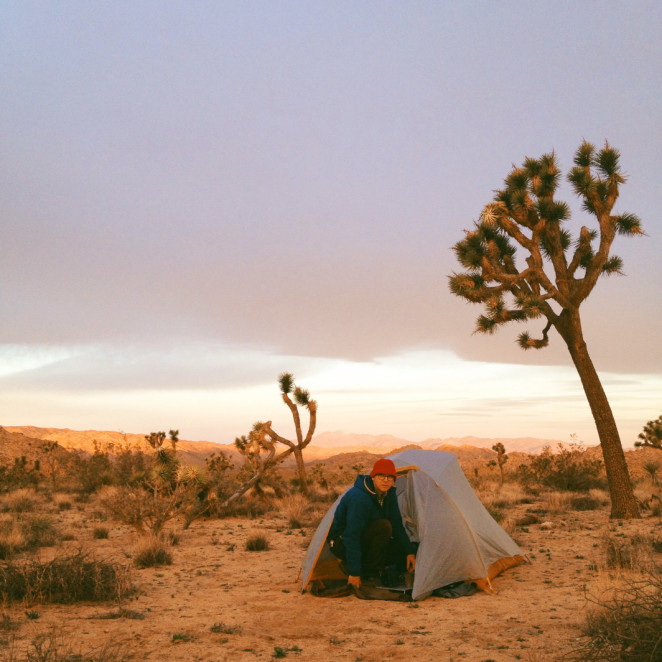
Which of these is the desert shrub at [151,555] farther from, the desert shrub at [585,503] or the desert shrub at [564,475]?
the desert shrub at [564,475]

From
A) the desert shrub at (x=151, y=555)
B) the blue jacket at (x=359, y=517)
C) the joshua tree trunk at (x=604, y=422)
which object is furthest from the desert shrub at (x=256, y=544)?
the joshua tree trunk at (x=604, y=422)

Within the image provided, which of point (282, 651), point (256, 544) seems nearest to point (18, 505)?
point (256, 544)

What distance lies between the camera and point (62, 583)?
7426mm

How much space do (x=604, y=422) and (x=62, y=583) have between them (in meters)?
11.8

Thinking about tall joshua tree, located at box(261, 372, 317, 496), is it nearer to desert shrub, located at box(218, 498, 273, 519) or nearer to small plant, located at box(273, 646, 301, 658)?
desert shrub, located at box(218, 498, 273, 519)

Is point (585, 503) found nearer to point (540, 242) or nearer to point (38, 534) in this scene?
point (540, 242)

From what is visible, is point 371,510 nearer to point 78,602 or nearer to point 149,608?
point 149,608

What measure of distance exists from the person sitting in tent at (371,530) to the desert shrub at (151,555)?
371cm

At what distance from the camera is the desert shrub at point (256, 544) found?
11.8 meters

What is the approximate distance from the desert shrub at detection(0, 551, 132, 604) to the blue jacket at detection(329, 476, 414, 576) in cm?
290

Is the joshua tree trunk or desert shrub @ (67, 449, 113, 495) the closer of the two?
the joshua tree trunk

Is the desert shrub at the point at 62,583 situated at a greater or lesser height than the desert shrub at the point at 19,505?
greater

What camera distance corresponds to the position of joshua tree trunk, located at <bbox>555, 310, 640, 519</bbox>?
45.1 feet

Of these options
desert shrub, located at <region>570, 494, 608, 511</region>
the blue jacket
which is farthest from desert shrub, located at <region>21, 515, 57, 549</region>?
desert shrub, located at <region>570, 494, 608, 511</region>
